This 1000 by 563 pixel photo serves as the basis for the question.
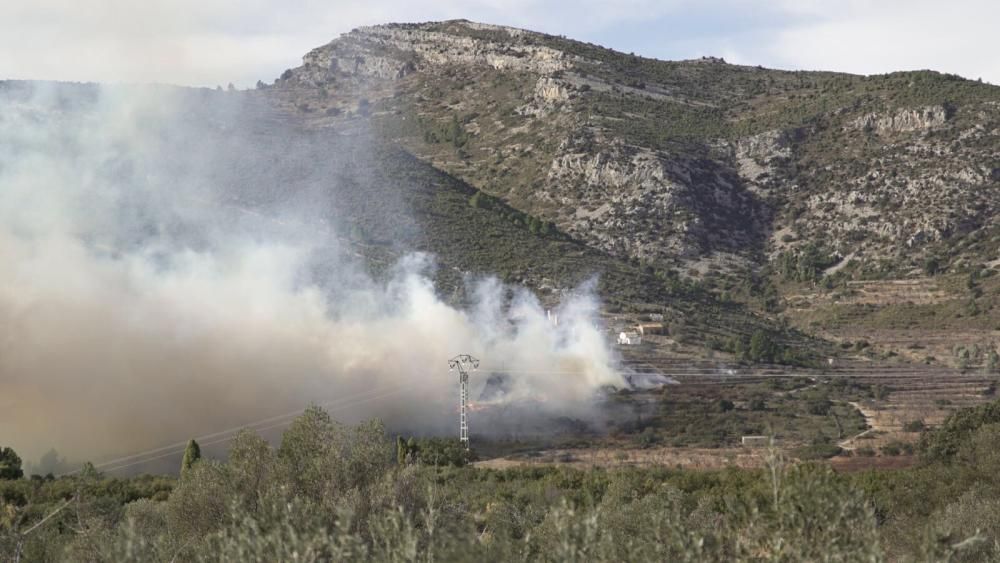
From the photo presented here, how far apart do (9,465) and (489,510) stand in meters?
29.5

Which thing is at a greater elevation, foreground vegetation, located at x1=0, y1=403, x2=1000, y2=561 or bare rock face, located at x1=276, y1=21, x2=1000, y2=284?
bare rock face, located at x1=276, y1=21, x2=1000, y2=284

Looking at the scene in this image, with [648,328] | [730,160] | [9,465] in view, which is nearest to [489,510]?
[9,465]

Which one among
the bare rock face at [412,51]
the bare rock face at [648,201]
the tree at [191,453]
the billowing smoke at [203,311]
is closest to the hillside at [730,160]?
the bare rock face at [648,201]

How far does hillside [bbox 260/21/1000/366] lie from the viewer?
116 meters

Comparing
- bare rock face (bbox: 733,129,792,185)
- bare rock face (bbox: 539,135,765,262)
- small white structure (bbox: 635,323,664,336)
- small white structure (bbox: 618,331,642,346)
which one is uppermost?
bare rock face (bbox: 733,129,792,185)

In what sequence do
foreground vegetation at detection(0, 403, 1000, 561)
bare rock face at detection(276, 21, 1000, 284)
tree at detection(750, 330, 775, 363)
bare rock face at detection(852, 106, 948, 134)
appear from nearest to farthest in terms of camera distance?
1. foreground vegetation at detection(0, 403, 1000, 561)
2. tree at detection(750, 330, 775, 363)
3. bare rock face at detection(276, 21, 1000, 284)
4. bare rock face at detection(852, 106, 948, 134)

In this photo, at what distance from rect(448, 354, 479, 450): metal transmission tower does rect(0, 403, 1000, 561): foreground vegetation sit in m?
5.49

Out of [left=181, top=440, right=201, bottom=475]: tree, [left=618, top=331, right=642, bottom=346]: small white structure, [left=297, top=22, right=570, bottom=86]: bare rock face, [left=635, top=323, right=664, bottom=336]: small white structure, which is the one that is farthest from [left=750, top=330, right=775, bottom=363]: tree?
[left=297, top=22, right=570, bottom=86]: bare rock face

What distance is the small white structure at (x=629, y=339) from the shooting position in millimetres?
91037

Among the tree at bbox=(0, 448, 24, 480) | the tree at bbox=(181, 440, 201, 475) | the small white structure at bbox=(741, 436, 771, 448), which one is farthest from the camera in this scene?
the small white structure at bbox=(741, 436, 771, 448)

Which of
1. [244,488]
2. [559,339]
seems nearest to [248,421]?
[559,339]

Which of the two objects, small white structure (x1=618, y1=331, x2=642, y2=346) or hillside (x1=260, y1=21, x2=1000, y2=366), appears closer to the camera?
small white structure (x1=618, y1=331, x2=642, y2=346)

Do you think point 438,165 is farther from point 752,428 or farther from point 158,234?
point 752,428

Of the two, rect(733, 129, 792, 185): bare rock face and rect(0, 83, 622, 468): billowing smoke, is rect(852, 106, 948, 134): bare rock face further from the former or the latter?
rect(0, 83, 622, 468): billowing smoke
